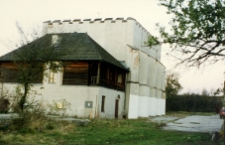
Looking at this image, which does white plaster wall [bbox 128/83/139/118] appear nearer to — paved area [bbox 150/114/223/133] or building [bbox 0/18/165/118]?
building [bbox 0/18/165/118]

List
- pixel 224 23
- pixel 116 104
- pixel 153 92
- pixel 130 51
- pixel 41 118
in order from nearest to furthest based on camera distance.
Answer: pixel 224 23
pixel 41 118
pixel 116 104
pixel 130 51
pixel 153 92

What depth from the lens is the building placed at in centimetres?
2700

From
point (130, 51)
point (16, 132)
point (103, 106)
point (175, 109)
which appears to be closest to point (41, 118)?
point (16, 132)

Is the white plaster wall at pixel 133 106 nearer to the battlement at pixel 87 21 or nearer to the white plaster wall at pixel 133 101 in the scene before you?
the white plaster wall at pixel 133 101

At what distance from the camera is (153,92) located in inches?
1655

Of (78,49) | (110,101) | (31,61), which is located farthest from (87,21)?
(31,61)

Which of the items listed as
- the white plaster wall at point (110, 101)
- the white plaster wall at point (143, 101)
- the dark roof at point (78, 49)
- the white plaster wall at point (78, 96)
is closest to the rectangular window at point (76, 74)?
the white plaster wall at point (78, 96)

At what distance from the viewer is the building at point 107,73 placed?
1063 inches

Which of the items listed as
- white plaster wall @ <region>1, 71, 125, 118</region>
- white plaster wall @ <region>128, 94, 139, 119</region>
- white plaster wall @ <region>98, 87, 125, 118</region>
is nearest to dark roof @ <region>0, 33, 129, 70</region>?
white plaster wall @ <region>1, 71, 125, 118</region>

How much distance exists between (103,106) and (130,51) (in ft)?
27.1

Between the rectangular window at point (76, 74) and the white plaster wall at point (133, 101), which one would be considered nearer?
the rectangular window at point (76, 74)

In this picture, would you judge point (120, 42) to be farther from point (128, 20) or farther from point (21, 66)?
point (21, 66)

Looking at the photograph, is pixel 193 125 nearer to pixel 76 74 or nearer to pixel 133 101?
pixel 133 101

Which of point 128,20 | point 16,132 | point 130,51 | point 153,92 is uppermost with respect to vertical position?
point 128,20
